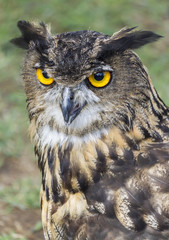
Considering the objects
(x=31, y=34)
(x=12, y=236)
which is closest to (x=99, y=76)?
(x=31, y=34)

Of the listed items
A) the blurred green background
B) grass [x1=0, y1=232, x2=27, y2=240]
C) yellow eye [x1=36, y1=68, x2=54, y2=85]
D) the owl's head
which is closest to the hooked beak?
the owl's head

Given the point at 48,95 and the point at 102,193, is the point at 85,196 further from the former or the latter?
the point at 48,95

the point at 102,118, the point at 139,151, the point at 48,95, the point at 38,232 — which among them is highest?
the point at 48,95

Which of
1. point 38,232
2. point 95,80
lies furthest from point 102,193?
point 38,232

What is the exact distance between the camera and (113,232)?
264 cm

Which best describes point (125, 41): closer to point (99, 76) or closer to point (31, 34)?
point (99, 76)

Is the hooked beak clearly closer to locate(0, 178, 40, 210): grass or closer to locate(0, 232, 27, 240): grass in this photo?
locate(0, 232, 27, 240): grass

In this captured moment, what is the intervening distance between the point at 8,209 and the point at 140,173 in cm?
171

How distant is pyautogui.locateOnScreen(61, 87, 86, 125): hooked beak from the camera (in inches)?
110

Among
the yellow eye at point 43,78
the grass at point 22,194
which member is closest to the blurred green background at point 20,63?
the grass at point 22,194

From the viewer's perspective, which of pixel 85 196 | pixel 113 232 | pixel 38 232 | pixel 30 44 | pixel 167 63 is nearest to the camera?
pixel 113 232

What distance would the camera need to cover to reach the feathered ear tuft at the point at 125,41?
2.79 m

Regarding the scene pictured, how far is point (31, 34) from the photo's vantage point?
121 inches

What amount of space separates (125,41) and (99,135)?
570 mm
